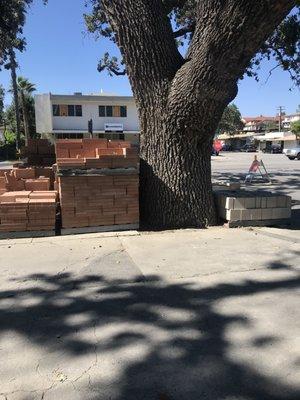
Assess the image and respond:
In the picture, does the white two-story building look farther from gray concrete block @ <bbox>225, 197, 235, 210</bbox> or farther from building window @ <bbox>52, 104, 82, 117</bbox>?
gray concrete block @ <bbox>225, 197, 235, 210</bbox>

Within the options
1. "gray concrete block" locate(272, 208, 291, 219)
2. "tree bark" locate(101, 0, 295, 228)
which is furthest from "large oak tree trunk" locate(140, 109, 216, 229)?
"gray concrete block" locate(272, 208, 291, 219)

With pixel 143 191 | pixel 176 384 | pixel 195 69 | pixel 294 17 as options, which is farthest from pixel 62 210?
pixel 294 17

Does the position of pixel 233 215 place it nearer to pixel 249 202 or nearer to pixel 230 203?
pixel 230 203

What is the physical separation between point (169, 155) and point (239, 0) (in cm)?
239

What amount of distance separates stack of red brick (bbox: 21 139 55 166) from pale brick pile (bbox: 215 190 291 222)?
3.75 meters

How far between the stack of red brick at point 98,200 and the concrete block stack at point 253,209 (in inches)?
56.9

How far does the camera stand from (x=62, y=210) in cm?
657

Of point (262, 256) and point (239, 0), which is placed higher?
point (239, 0)

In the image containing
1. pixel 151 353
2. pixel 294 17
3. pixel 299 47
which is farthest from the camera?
pixel 299 47

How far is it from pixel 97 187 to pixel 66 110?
40.3m

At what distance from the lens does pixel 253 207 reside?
7172mm

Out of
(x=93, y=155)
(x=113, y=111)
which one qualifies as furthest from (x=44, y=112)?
(x=93, y=155)

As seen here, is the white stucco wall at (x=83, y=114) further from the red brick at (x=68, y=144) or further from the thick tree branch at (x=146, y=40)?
the thick tree branch at (x=146, y=40)

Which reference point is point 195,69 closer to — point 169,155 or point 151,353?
point 169,155
